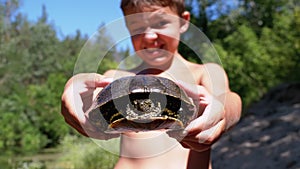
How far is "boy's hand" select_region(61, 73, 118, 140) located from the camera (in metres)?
0.72

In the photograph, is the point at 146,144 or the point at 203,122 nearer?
the point at 203,122

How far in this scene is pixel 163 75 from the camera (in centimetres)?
101

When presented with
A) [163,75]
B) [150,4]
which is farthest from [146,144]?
[150,4]

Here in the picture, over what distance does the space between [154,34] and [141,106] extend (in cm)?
27

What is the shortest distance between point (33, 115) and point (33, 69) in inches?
Result: 308

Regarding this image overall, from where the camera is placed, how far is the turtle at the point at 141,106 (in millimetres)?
701

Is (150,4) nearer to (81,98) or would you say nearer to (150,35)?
(150,35)

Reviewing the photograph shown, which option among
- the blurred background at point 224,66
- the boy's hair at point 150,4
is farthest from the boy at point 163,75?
the blurred background at point 224,66

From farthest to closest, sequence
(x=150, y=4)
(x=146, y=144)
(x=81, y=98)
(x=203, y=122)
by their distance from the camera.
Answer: (x=150, y=4) < (x=146, y=144) < (x=81, y=98) < (x=203, y=122)

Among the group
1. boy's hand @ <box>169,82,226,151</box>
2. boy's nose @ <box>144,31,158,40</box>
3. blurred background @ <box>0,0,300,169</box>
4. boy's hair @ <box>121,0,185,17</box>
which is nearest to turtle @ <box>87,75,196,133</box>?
boy's hand @ <box>169,82,226,151</box>

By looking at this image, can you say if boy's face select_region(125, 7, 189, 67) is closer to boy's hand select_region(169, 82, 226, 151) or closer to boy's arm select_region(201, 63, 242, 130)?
boy's arm select_region(201, 63, 242, 130)

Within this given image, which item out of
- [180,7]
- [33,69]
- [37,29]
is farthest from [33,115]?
[180,7]

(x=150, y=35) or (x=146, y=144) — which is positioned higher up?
(x=150, y=35)

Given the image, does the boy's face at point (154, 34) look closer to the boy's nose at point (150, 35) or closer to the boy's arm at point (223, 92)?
the boy's nose at point (150, 35)
